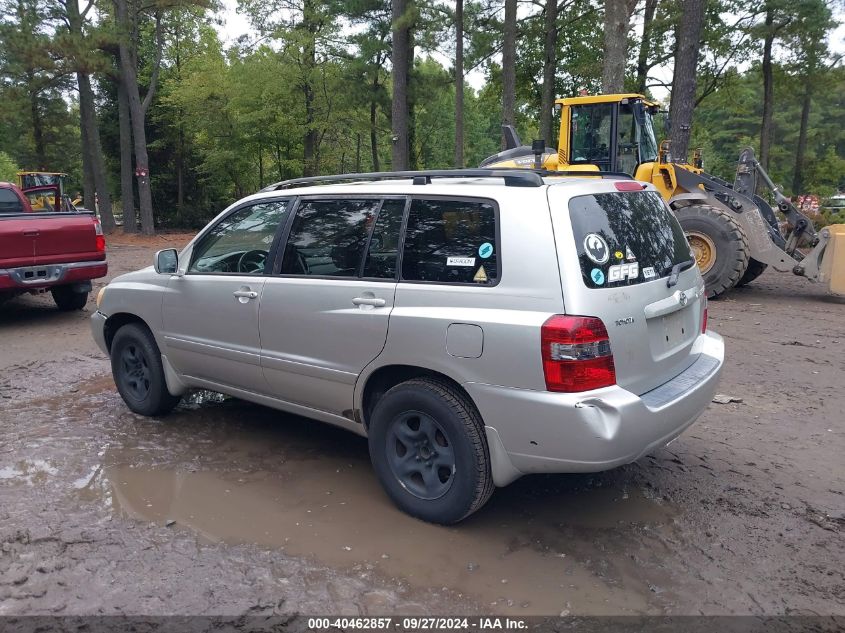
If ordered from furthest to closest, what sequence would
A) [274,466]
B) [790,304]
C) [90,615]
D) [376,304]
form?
[790,304], [274,466], [376,304], [90,615]

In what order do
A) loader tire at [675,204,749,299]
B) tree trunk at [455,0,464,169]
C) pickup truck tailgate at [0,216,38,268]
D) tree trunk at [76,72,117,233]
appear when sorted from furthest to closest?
tree trunk at [76,72,117,233], tree trunk at [455,0,464,169], loader tire at [675,204,749,299], pickup truck tailgate at [0,216,38,268]

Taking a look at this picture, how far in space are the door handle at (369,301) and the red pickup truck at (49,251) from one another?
6.54m

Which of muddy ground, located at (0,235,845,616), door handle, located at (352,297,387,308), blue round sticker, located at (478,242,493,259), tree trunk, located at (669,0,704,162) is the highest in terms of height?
tree trunk, located at (669,0,704,162)

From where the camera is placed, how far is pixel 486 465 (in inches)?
133

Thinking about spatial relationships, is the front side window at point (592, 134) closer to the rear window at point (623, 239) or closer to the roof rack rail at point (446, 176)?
the rear window at point (623, 239)

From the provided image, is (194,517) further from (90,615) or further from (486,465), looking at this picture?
(486,465)

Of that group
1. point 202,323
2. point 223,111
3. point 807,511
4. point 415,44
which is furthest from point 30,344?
point 223,111

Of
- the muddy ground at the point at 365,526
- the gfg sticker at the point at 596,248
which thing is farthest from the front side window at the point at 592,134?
the gfg sticker at the point at 596,248

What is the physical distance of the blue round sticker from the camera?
342cm

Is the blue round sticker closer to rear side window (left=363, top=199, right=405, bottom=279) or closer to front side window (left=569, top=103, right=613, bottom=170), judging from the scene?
rear side window (left=363, top=199, right=405, bottom=279)

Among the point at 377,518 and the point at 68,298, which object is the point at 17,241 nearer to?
the point at 68,298

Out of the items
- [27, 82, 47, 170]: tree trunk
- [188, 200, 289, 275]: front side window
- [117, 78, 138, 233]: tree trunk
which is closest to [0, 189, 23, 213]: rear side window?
[188, 200, 289, 275]: front side window

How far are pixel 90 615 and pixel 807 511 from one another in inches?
149

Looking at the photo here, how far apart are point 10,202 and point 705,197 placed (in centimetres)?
1069
